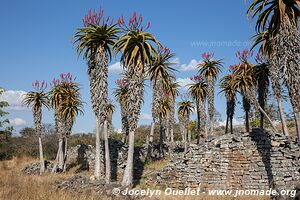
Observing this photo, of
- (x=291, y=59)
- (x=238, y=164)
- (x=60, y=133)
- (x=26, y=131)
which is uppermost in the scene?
(x=291, y=59)

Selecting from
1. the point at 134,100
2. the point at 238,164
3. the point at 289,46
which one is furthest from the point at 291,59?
the point at 134,100

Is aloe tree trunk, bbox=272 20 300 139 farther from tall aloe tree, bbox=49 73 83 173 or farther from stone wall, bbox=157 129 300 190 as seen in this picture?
tall aloe tree, bbox=49 73 83 173

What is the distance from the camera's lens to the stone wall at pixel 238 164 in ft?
54.1

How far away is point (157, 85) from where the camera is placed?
27.6 metres

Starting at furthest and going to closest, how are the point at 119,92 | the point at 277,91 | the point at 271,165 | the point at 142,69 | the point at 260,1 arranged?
the point at 119,92
the point at 277,91
the point at 142,69
the point at 271,165
the point at 260,1

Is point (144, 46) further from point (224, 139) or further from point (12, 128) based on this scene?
point (12, 128)

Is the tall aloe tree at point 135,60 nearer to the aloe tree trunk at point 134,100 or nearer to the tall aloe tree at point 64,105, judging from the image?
the aloe tree trunk at point 134,100

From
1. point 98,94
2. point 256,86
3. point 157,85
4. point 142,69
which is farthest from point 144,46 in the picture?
point 256,86

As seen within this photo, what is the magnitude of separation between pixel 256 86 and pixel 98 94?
1463 centimetres

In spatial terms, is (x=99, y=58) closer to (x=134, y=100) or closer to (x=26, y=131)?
(x=134, y=100)

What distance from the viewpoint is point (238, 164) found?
17.6 meters

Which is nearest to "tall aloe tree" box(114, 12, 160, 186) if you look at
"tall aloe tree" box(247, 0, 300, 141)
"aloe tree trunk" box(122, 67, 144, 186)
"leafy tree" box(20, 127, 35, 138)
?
"aloe tree trunk" box(122, 67, 144, 186)

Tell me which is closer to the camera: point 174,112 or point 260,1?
point 260,1

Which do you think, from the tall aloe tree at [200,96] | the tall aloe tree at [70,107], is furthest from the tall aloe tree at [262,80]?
the tall aloe tree at [70,107]
